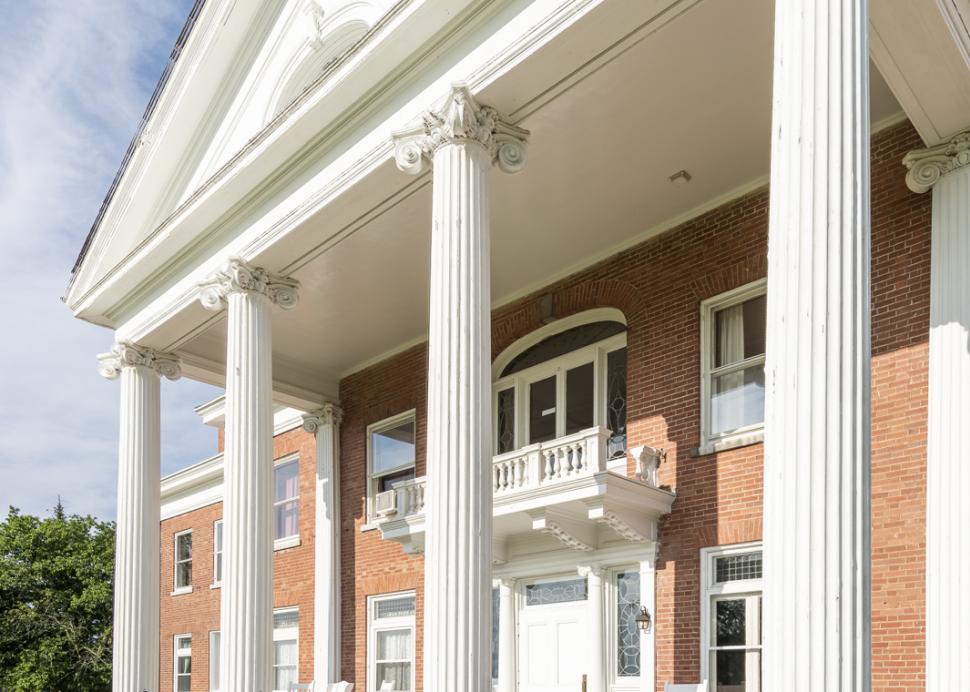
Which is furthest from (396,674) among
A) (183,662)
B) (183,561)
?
(183,561)

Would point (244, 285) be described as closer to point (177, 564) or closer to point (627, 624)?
point (627, 624)

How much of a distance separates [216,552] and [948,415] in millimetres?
18417

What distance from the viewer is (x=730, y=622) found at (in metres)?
12.4

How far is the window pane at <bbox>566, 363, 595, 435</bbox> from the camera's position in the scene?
50.4ft

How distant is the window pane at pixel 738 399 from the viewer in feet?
42.0

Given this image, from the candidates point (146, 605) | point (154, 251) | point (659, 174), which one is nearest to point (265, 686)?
point (146, 605)

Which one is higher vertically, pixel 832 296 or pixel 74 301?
pixel 74 301

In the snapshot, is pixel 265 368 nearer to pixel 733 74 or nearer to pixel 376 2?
pixel 376 2

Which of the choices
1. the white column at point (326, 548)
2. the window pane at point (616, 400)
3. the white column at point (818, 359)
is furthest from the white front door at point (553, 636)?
the white column at point (818, 359)

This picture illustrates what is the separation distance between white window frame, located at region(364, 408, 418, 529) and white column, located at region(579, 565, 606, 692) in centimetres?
509

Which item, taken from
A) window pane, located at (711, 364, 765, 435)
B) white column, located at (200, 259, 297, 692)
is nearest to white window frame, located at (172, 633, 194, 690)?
white column, located at (200, 259, 297, 692)

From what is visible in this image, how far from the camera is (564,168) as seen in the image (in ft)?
41.8

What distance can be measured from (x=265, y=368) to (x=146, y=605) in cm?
460

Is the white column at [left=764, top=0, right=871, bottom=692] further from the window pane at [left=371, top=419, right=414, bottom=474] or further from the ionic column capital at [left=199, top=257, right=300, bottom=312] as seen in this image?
the window pane at [left=371, top=419, right=414, bottom=474]
